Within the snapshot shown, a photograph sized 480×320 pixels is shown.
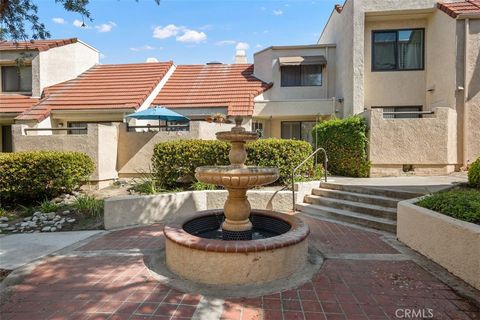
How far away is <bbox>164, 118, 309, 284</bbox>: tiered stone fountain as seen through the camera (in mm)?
3965

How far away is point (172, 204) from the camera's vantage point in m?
7.63

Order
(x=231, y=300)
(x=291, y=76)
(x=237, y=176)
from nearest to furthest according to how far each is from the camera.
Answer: (x=231, y=300)
(x=237, y=176)
(x=291, y=76)

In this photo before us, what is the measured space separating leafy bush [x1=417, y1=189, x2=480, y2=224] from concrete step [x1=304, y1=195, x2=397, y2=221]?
1.16 m

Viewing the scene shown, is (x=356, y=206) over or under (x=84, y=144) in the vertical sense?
under

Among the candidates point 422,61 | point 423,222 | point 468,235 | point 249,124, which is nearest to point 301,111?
point 249,124

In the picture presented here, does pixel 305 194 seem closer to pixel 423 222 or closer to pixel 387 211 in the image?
pixel 387 211

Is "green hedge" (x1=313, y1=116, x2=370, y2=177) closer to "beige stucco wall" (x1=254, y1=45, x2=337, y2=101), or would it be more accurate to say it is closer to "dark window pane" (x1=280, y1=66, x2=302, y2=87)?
"beige stucco wall" (x1=254, y1=45, x2=337, y2=101)

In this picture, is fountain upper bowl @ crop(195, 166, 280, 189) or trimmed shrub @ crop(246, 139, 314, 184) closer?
fountain upper bowl @ crop(195, 166, 280, 189)

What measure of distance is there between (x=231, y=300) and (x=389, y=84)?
13310 mm

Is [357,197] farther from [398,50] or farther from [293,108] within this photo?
[398,50]

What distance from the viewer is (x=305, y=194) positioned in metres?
8.58

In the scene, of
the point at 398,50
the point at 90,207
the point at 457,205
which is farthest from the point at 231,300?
the point at 398,50

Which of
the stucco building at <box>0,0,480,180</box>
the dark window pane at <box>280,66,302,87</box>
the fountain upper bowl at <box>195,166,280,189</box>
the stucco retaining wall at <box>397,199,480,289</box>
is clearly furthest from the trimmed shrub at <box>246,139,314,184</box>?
the dark window pane at <box>280,66,302,87</box>

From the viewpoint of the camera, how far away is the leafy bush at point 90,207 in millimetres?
7634
